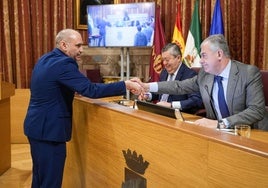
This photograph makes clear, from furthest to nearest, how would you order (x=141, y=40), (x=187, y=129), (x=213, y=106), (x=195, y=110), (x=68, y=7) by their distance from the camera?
(x=68, y=7), (x=141, y=40), (x=195, y=110), (x=213, y=106), (x=187, y=129)

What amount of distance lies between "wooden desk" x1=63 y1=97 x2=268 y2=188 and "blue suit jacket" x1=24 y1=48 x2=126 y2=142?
16cm

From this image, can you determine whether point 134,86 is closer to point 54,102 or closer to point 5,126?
point 54,102

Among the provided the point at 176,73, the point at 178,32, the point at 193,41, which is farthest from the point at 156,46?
the point at 176,73

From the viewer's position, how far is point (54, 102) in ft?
8.14

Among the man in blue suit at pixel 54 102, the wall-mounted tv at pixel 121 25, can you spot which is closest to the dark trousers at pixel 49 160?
the man in blue suit at pixel 54 102

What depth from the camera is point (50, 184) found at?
255cm

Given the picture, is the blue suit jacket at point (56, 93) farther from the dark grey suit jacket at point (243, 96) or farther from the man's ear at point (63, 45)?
the dark grey suit jacket at point (243, 96)

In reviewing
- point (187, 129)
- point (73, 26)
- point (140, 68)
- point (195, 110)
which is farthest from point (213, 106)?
point (73, 26)

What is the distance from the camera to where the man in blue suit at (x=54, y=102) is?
246cm

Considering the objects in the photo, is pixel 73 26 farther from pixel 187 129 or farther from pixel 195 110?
pixel 187 129

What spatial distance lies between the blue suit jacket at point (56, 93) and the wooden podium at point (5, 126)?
158cm

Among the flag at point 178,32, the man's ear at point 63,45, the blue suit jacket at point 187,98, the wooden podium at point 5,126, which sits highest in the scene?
the flag at point 178,32

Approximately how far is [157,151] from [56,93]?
960 millimetres

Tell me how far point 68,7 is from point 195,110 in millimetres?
3128
